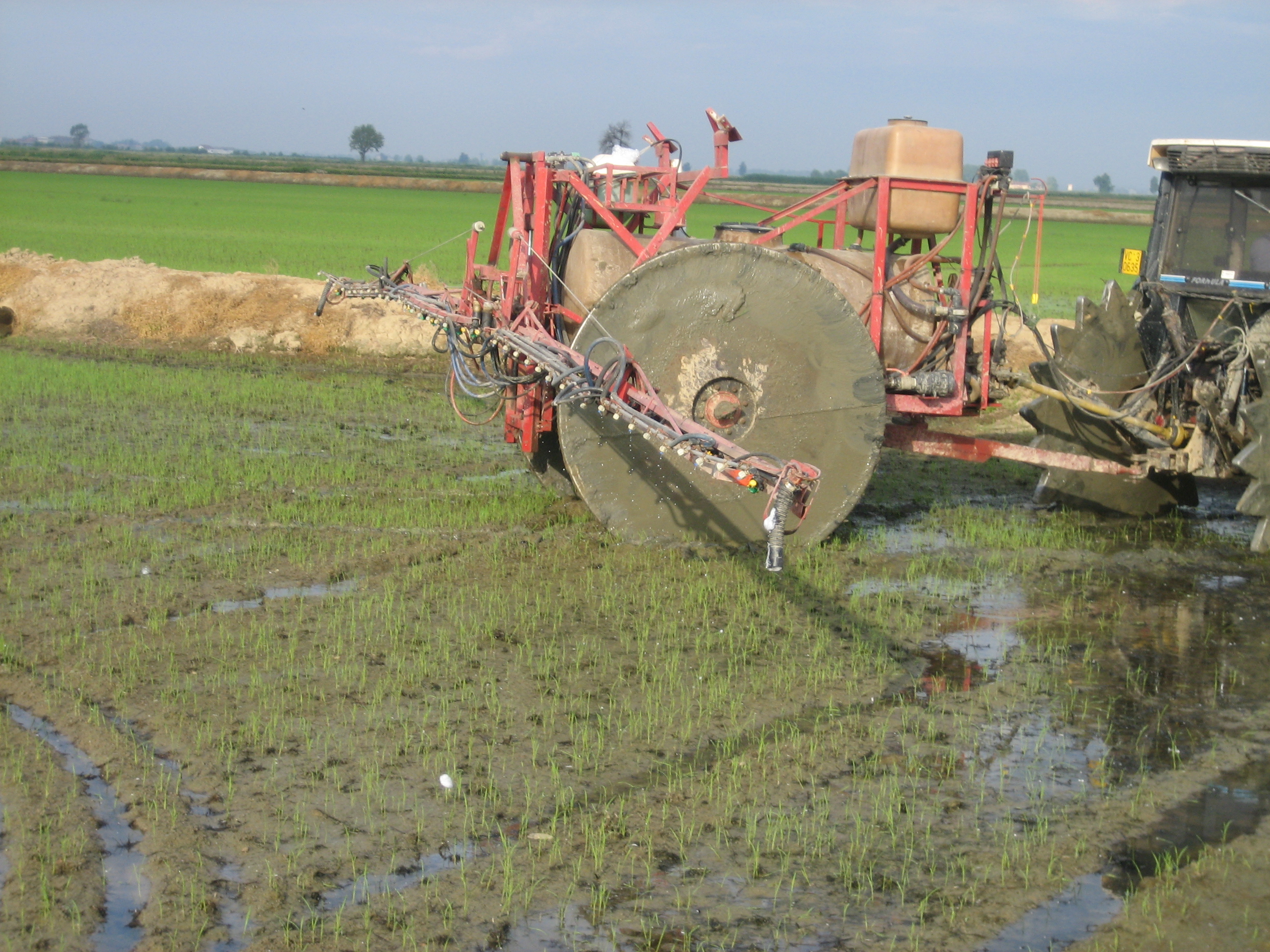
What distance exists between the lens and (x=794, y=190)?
79.0 m

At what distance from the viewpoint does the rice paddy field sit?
423 cm

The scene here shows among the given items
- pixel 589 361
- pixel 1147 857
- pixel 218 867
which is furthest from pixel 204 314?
pixel 1147 857

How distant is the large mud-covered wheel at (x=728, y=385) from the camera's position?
26.3ft

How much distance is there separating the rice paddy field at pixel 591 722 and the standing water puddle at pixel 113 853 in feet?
0.04

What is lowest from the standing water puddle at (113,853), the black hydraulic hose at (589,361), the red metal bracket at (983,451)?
the standing water puddle at (113,853)

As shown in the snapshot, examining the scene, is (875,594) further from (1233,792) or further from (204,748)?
(204,748)

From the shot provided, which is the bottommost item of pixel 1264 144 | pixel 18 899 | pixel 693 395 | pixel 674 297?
pixel 18 899

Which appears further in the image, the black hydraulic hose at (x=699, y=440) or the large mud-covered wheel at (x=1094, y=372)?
the large mud-covered wheel at (x=1094, y=372)

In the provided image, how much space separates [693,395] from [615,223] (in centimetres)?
117

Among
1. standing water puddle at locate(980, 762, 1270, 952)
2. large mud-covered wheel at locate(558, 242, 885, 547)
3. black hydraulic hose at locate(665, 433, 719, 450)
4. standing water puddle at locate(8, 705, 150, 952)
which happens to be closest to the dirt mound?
large mud-covered wheel at locate(558, 242, 885, 547)

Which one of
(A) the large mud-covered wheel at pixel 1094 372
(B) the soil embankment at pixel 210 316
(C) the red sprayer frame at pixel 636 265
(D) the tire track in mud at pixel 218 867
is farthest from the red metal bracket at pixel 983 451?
A: (B) the soil embankment at pixel 210 316

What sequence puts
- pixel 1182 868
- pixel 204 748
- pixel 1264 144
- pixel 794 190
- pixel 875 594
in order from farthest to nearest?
pixel 794 190, pixel 1264 144, pixel 875 594, pixel 204 748, pixel 1182 868

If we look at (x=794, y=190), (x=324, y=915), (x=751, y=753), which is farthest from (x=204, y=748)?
(x=794, y=190)

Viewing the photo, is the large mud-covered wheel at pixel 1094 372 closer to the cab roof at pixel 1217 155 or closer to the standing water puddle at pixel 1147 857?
the cab roof at pixel 1217 155
